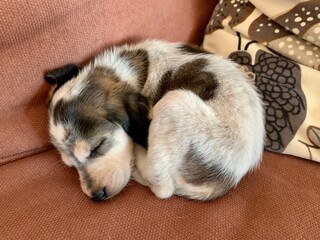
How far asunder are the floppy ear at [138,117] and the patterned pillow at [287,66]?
1.51ft

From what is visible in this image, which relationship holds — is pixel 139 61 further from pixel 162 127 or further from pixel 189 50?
pixel 162 127

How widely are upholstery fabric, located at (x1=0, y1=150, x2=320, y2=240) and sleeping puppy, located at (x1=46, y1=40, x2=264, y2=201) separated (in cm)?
5

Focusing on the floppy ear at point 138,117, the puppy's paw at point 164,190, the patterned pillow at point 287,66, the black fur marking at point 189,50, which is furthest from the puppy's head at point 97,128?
the patterned pillow at point 287,66

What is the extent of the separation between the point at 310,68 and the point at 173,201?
72 cm

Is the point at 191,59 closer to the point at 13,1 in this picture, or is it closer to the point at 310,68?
the point at 310,68

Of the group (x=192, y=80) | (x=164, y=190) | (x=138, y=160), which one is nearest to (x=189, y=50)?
(x=192, y=80)

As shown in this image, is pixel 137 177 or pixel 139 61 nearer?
pixel 137 177

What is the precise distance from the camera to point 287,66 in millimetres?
1616

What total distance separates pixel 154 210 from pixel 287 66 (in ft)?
2.49

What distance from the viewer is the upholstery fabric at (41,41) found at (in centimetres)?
136

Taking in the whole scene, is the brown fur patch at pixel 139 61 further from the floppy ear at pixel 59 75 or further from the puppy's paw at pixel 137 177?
the puppy's paw at pixel 137 177

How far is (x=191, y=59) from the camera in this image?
161cm

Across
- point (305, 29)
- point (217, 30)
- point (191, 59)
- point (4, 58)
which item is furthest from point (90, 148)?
point (305, 29)

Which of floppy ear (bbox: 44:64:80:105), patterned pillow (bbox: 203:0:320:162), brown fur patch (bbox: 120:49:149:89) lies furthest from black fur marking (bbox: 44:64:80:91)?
patterned pillow (bbox: 203:0:320:162)
